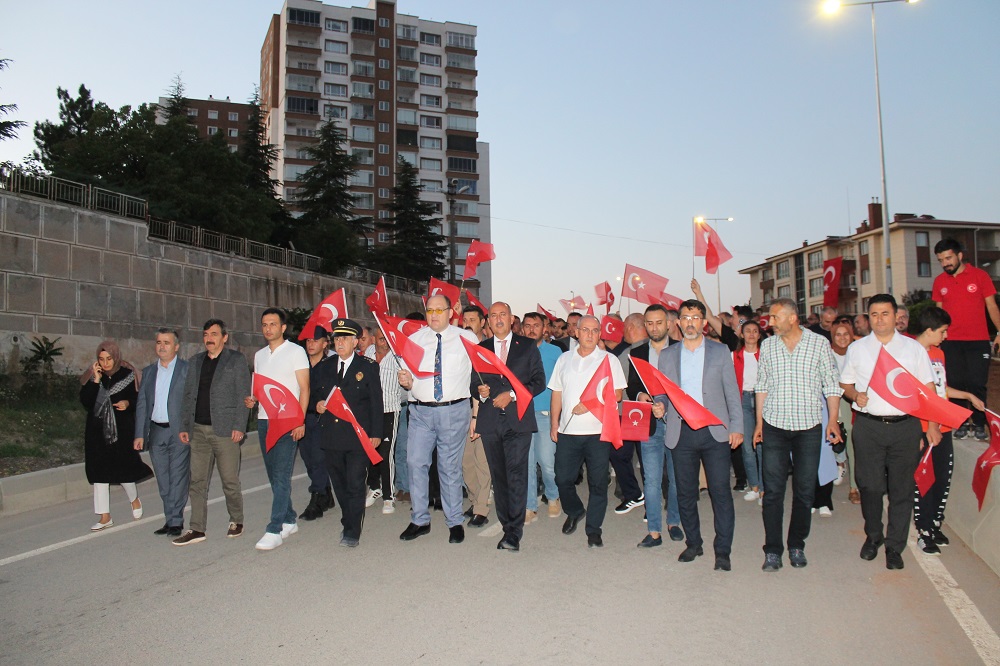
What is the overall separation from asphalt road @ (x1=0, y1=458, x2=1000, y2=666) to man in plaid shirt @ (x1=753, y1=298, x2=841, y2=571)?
0.93ft

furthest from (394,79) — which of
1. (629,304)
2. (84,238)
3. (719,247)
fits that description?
(719,247)

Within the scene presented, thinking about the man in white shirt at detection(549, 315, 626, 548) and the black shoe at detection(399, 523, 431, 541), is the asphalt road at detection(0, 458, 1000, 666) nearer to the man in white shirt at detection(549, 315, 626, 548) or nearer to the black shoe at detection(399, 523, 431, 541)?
the black shoe at detection(399, 523, 431, 541)

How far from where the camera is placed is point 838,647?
414cm

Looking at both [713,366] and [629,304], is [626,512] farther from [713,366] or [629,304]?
[629,304]

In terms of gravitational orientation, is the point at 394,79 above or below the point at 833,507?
above

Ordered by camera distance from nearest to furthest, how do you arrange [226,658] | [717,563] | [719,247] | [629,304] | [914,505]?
[226,658], [717,563], [914,505], [719,247], [629,304]

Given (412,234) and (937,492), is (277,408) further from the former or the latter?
(412,234)

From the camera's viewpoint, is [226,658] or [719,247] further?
[719,247]

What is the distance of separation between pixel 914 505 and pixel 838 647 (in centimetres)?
262

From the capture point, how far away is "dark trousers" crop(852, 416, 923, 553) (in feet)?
18.9

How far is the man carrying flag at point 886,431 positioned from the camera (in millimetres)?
5754

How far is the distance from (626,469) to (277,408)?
3718 millimetres

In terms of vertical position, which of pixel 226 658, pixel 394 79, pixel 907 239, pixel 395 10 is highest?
pixel 395 10

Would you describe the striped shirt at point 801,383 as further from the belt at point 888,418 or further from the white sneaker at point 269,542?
the white sneaker at point 269,542
